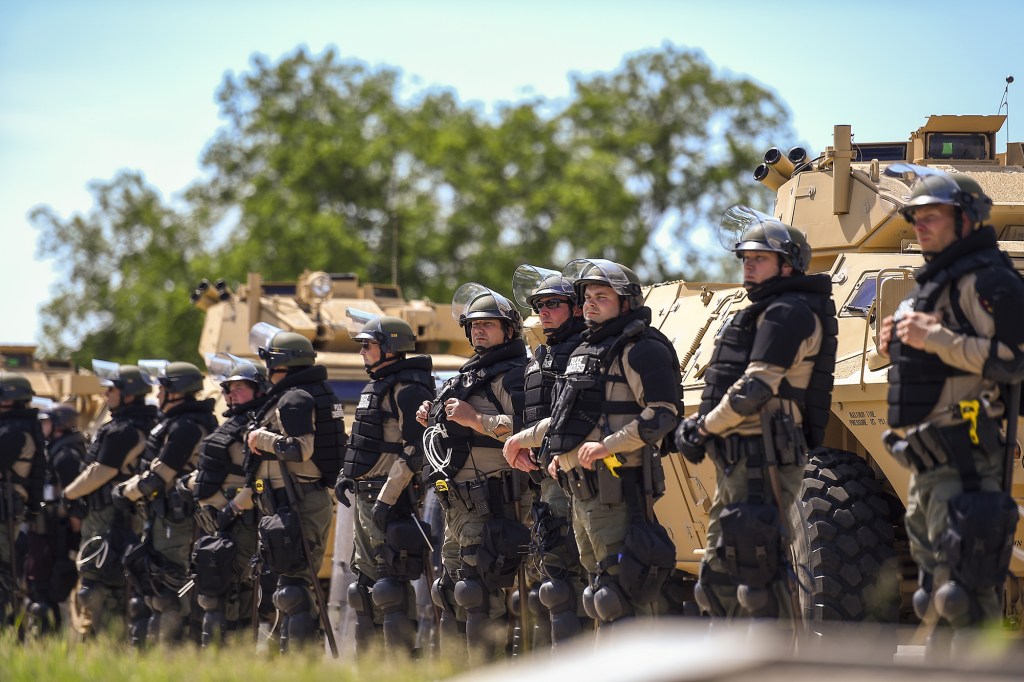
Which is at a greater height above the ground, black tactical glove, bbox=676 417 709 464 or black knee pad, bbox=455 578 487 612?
black tactical glove, bbox=676 417 709 464

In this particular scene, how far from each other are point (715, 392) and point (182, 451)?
5.70 meters

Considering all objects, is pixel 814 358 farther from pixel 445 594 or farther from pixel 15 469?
pixel 15 469

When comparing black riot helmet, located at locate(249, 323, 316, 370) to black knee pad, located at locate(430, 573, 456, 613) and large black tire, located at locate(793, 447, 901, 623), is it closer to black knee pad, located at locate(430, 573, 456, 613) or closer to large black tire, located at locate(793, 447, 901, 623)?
black knee pad, located at locate(430, 573, 456, 613)

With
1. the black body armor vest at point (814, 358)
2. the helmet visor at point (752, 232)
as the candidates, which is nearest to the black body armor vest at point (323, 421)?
the helmet visor at point (752, 232)

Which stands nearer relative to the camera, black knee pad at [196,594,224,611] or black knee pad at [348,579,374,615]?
black knee pad at [348,579,374,615]

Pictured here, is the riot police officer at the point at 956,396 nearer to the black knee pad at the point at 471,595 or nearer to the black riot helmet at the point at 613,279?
the black riot helmet at the point at 613,279

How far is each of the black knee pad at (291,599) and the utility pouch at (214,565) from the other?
0.67 meters

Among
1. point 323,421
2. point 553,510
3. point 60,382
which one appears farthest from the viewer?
point 60,382

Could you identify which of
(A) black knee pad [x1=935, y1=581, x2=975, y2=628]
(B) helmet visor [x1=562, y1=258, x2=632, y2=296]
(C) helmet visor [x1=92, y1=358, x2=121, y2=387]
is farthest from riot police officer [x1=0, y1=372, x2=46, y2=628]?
(A) black knee pad [x1=935, y1=581, x2=975, y2=628]

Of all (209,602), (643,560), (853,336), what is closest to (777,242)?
(643,560)

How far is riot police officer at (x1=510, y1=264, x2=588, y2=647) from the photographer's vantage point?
836 centimetres

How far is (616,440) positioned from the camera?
753 cm

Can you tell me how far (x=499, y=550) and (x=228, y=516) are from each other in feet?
8.57

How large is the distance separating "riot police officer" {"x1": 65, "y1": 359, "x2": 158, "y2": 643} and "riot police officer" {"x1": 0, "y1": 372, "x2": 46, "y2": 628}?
1009 millimetres
